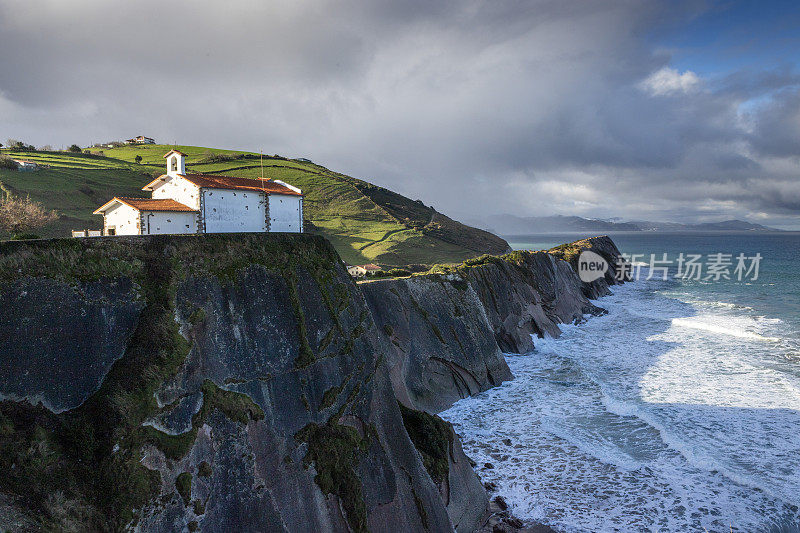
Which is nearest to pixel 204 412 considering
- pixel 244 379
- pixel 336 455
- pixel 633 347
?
pixel 244 379

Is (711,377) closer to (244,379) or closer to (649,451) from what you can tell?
(649,451)

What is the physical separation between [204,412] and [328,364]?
13.1ft

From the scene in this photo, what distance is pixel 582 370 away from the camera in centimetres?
3045

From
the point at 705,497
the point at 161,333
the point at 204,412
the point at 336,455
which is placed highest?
the point at 161,333

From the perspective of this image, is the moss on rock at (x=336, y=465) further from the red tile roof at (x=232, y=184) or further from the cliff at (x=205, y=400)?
the red tile roof at (x=232, y=184)

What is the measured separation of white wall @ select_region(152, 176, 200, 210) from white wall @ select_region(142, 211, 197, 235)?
805 mm

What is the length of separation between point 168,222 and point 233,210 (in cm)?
358

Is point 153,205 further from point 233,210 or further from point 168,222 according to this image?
point 233,210

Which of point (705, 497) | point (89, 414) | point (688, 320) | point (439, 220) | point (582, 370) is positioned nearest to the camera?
point (89, 414)

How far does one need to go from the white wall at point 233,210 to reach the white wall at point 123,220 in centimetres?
358

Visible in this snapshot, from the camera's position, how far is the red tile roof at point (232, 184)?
2405 cm

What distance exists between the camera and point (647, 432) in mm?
21297

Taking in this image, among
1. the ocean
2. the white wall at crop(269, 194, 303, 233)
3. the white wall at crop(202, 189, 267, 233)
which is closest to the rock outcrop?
the ocean
